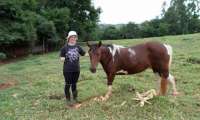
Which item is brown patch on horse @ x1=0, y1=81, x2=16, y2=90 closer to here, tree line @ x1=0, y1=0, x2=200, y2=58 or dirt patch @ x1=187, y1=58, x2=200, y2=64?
dirt patch @ x1=187, y1=58, x2=200, y2=64

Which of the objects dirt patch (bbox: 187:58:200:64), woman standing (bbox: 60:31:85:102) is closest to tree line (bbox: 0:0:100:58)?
dirt patch (bbox: 187:58:200:64)

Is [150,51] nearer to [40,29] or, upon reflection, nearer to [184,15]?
[40,29]

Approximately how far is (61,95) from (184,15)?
52.9 meters

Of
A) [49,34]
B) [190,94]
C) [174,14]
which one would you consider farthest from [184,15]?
[190,94]

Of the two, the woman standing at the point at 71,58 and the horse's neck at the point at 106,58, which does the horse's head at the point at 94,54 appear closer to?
the horse's neck at the point at 106,58

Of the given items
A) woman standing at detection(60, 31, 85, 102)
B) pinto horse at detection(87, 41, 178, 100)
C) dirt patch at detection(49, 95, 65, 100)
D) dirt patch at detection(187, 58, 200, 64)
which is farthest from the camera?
dirt patch at detection(187, 58, 200, 64)

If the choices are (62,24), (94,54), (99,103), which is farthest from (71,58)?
(62,24)

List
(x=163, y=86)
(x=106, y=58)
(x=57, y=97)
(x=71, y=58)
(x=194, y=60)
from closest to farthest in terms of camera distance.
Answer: (x=71, y=58) < (x=106, y=58) < (x=163, y=86) < (x=57, y=97) < (x=194, y=60)

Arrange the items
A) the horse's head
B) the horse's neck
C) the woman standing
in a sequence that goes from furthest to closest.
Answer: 1. the horse's neck
2. the woman standing
3. the horse's head

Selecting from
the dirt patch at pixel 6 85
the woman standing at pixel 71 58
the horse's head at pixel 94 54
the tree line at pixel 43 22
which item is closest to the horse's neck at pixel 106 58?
the horse's head at pixel 94 54

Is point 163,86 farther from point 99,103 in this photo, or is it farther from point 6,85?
point 6,85

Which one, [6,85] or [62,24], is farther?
Answer: [62,24]

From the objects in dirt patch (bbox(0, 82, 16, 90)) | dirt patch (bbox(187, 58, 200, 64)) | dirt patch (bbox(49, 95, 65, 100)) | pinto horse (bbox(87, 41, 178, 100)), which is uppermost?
pinto horse (bbox(87, 41, 178, 100))

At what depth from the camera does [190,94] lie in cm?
963
